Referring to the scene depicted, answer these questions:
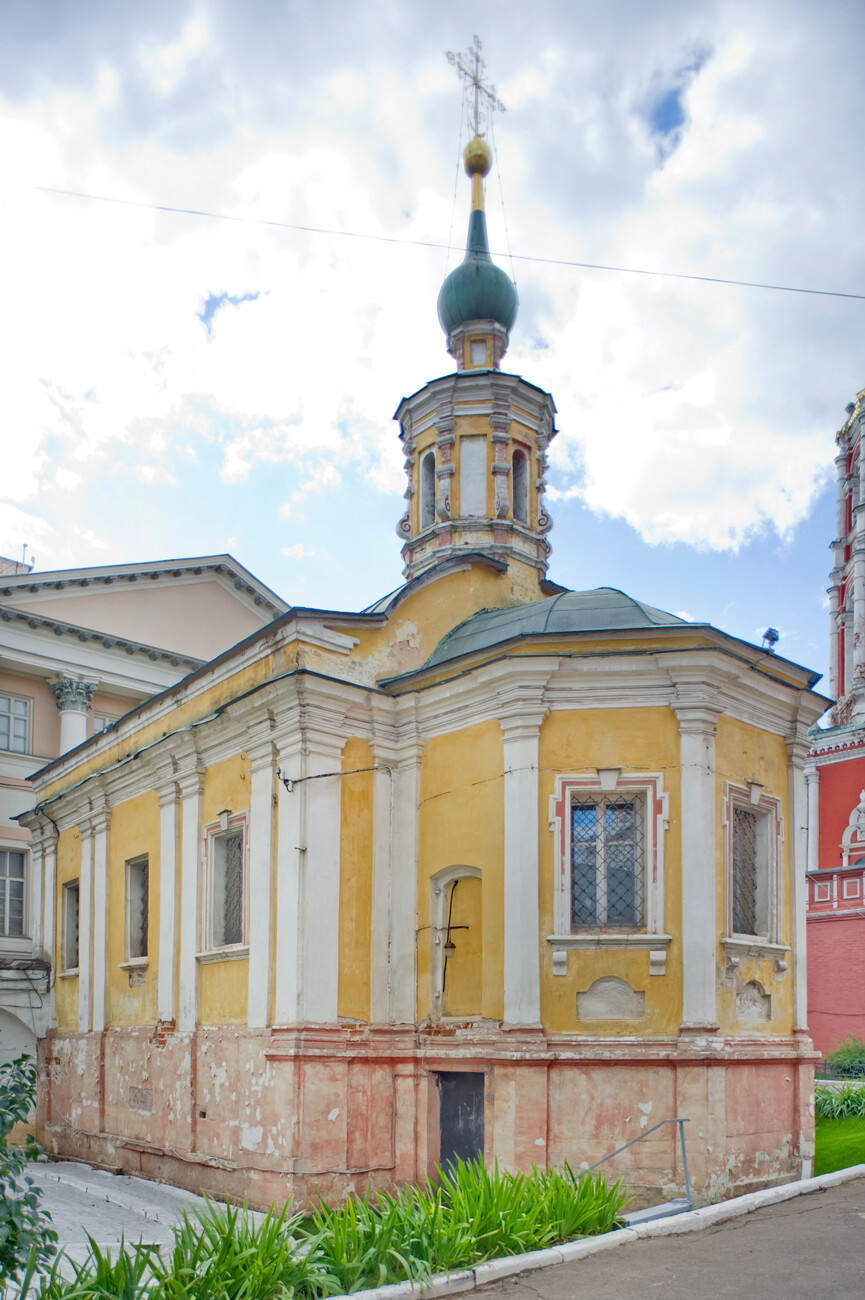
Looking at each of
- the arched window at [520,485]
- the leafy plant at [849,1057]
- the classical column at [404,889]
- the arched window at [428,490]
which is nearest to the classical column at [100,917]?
the classical column at [404,889]

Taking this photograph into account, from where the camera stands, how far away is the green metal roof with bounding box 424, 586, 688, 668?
12.4 m

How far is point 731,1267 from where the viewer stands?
27.4ft

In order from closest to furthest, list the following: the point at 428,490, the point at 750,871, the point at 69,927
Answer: the point at 750,871 < the point at 428,490 < the point at 69,927

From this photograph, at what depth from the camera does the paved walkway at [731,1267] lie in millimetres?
7730

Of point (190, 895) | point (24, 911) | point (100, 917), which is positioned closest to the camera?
point (190, 895)

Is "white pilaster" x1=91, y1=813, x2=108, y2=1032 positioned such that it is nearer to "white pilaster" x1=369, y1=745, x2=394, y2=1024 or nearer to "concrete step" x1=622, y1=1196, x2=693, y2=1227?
"white pilaster" x1=369, y1=745, x2=394, y2=1024

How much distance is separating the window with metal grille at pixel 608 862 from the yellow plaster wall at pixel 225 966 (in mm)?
3990

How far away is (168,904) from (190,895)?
0.70m

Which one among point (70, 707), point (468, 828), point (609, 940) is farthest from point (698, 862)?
point (70, 707)

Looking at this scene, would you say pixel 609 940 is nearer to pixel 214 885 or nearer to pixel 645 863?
pixel 645 863

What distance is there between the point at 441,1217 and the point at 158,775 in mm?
8769

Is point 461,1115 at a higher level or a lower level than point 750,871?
lower

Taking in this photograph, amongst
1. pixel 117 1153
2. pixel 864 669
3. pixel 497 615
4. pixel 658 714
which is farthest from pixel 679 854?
pixel 864 669

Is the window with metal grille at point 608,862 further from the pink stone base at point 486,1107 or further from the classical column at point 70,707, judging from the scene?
the classical column at point 70,707
